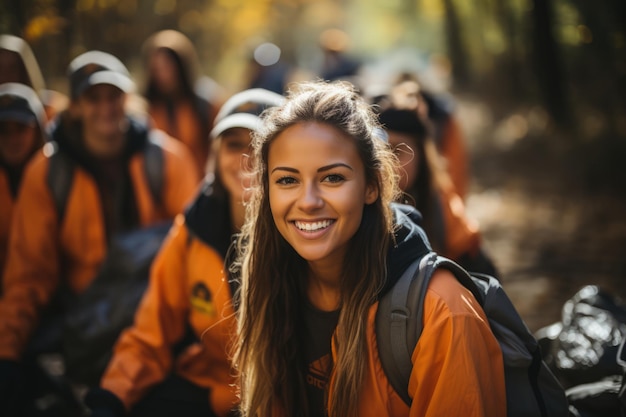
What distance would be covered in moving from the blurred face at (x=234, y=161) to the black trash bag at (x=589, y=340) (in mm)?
1943

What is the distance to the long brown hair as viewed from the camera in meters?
2.22

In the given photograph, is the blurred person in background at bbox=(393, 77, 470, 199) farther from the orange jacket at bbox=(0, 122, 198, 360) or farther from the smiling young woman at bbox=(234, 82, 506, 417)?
the smiling young woman at bbox=(234, 82, 506, 417)

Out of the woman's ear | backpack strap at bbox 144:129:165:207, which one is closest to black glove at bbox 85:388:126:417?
the woman's ear

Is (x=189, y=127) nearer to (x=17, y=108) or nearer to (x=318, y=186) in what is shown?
(x=17, y=108)

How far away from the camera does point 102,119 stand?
4426 mm

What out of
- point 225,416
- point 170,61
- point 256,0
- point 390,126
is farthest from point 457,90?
point 225,416

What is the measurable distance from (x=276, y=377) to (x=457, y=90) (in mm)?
18746

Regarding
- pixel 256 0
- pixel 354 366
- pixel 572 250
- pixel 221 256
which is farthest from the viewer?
pixel 256 0

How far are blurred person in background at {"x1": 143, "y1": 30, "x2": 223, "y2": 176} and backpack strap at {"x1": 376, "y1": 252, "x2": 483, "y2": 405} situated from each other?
5108 mm

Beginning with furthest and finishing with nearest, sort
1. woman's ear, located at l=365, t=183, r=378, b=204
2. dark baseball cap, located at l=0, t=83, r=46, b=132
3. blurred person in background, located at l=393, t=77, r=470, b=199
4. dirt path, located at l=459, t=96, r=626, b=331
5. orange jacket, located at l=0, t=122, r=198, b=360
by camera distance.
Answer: dirt path, located at l=459, t=96, r=626, b=331, blurred person in background, located at l=393, t=77, r=470, b=199, dark baseball cap, located at l=0, t=83, r=46, b=132, orange jacket, located at l=0, t=122, r=198, b=360, woman's ear, located at l=365, t=183, r=378, b=204

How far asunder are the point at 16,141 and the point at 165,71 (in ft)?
8.46

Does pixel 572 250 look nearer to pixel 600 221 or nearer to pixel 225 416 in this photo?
pixel 600 221

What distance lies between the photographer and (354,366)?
2.15 m

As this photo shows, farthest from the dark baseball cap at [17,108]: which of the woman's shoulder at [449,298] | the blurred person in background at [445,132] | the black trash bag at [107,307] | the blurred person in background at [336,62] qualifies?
the blurred person in background at [336,62]
